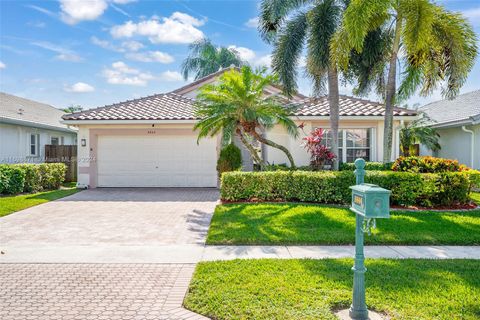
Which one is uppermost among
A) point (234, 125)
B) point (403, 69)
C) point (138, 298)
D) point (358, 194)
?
point (403, 69)

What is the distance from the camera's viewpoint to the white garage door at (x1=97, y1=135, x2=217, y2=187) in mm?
17109

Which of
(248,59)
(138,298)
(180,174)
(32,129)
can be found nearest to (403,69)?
(180,174)

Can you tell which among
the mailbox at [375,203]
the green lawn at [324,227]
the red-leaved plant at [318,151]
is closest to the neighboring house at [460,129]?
the red-leaved plant at [318,151]

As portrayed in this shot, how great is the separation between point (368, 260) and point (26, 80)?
26.2m

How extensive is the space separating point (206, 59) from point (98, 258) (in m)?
33.8

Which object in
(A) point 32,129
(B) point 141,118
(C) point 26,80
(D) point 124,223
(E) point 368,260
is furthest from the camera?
(C) point 26,80

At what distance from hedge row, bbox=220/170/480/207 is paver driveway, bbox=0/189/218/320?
1.34m

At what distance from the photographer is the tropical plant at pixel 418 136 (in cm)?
2045

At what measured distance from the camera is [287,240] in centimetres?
749

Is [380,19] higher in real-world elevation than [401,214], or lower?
higher

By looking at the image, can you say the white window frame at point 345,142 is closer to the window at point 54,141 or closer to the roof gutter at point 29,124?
the roof gutter at point 29,124

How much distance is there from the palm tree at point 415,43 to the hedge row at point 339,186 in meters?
2.32

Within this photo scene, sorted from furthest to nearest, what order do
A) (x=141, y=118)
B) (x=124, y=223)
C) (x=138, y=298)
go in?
(x=141, y=118)
(x=124, y=223)
(x=138, y=298)

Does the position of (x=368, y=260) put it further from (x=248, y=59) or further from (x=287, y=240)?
(x=248, y=59)
